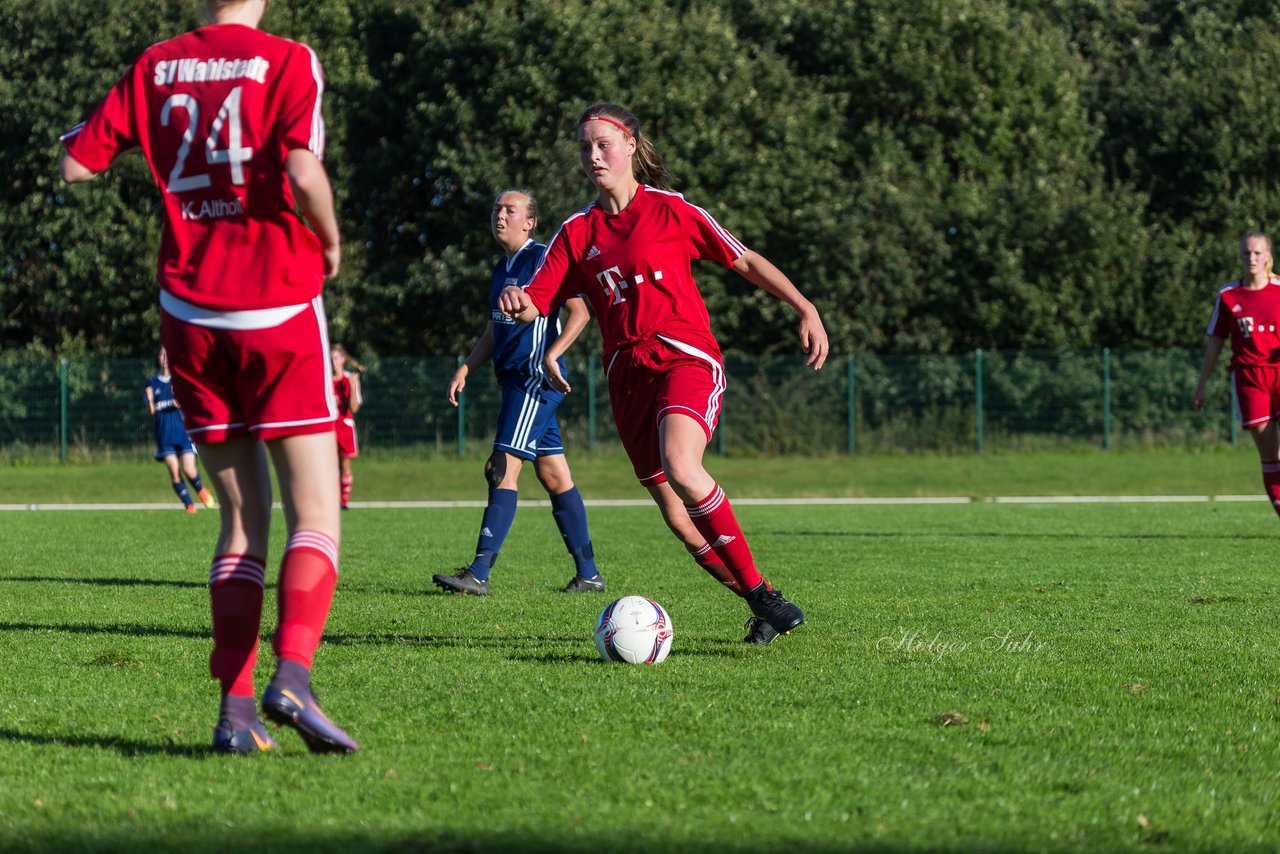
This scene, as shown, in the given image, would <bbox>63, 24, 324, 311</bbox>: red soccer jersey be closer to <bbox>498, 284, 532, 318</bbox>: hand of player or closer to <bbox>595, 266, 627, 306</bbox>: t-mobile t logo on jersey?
<bbox>498, 284, 532, 318</bbox>: hand of player

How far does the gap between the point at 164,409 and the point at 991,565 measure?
12216mm

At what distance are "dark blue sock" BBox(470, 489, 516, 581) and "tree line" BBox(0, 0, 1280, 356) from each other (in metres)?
22.8

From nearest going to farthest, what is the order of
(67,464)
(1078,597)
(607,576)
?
1. (1078,597)
2. (607,576)
3. (67,464)

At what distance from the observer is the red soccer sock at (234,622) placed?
13.0ft

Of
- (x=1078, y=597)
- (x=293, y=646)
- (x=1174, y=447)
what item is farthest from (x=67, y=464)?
(x=293, y=646)

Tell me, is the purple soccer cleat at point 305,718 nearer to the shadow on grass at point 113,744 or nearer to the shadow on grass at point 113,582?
the shadow on grass at point 113,744

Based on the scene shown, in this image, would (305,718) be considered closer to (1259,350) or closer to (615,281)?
(615,281)

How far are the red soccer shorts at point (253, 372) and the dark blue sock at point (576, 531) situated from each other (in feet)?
15.6

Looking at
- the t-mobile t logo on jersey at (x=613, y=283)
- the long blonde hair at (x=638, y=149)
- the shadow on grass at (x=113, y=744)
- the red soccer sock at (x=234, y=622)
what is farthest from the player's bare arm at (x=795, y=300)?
the shadow on grass at (x=113, y=744)

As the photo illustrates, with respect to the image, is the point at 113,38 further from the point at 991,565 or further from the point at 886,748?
the point at 886,748

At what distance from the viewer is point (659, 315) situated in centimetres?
605

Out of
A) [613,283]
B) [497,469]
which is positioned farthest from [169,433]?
[613,283]

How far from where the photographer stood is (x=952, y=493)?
891 inches

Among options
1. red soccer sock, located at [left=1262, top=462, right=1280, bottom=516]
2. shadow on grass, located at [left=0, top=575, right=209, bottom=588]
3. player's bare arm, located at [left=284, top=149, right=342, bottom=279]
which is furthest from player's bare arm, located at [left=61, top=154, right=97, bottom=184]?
red soccer sock, located at [left=1262, top=462, right=1280, bottom=516]
